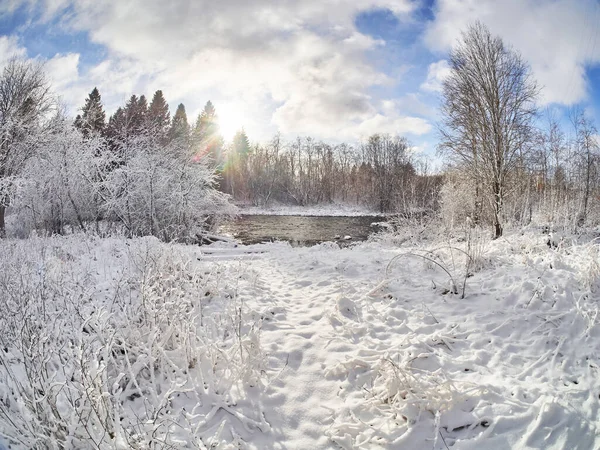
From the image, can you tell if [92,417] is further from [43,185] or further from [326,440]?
[43,185]

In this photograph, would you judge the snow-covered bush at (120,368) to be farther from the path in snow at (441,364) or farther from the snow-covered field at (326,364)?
the path in snow at (441,364)

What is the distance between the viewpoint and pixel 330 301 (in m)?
5.21

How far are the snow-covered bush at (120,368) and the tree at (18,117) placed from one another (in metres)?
9.90

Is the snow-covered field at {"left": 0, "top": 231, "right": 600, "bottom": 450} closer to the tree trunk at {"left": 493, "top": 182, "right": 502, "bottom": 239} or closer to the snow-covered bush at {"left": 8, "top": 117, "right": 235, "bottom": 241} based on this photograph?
the tree trunk at {"left": 493, "top": 182, "right": 502, "bottom": 239}

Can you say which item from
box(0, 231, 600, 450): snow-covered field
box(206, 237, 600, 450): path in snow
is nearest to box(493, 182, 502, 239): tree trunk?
box(0, 231, 600, 450): snow-covered field

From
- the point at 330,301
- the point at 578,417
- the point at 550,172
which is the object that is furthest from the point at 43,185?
the point at 550,172

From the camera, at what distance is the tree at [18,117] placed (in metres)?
12.4

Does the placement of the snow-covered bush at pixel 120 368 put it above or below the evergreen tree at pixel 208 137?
below

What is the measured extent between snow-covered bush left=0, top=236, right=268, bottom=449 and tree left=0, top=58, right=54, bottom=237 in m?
9.90

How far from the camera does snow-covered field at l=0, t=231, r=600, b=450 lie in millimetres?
2229

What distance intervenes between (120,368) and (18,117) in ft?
51.0

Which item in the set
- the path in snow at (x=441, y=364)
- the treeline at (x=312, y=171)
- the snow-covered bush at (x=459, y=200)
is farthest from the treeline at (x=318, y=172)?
the path in snow at (x=441, y=364)

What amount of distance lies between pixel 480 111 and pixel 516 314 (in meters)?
10.2

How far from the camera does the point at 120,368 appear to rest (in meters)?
3.10
